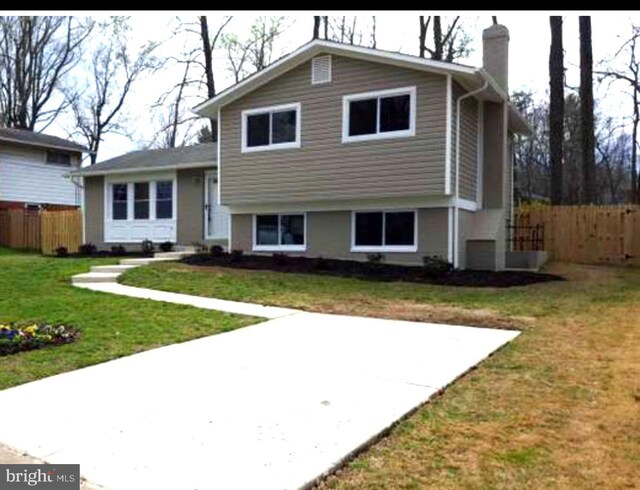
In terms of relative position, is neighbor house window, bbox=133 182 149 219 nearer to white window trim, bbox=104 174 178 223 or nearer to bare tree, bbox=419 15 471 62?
white window trim, bbox=104 174 178 223

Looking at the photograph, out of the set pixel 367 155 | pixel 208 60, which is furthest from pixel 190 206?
pixel 208 60

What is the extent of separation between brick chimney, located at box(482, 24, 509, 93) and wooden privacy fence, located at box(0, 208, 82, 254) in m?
14.9

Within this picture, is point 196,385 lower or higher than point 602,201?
lower

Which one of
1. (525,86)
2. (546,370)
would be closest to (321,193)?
(546,370)

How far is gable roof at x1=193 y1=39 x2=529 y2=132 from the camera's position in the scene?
548 inches

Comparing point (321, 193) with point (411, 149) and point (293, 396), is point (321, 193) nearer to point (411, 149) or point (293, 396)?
point (411, 149)

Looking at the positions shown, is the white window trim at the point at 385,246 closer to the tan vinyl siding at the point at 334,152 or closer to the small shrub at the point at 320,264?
the tan vinyl siding at the point at 334,152

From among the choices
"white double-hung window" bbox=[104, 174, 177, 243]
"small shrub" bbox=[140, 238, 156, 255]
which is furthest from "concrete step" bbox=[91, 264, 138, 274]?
"white double-hung window" bbox=[104, 174, 177, 243]

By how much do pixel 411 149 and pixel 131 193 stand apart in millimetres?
10967

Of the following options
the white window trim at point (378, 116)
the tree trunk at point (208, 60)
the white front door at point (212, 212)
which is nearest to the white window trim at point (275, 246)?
the white front door at point (212, 212)

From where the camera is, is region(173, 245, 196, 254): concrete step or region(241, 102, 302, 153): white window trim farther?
region(173, 245, 196, 254): concrete step

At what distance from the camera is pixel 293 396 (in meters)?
5.34

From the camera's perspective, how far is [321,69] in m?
15.8

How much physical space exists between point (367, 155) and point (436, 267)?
128 inches
